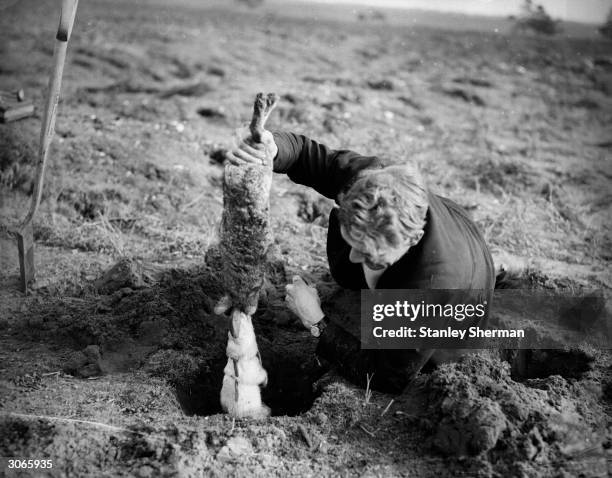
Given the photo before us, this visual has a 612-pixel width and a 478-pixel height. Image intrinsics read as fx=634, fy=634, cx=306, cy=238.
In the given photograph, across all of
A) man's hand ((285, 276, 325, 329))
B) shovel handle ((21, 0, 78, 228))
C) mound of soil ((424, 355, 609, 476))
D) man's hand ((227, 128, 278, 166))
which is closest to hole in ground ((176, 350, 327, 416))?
man's hand ((285, 276, 325, 329))

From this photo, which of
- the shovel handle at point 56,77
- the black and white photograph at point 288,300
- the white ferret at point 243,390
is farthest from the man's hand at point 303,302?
the shovel handle at point 56,77

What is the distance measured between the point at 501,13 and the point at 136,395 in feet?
33.4

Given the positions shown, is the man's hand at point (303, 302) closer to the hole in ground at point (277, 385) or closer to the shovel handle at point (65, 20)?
the hole in ground at point (277, 385)

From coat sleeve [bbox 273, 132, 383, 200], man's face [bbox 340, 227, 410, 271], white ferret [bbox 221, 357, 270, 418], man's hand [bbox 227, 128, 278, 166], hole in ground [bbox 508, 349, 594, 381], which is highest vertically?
man's hand [bbox 227, 128, 278, 166]

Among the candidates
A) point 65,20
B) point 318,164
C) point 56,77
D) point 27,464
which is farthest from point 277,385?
point 65,20

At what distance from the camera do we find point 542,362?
2998mm

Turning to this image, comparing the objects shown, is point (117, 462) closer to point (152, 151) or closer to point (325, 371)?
point (325, 371)

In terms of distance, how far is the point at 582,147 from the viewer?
6.61 meters

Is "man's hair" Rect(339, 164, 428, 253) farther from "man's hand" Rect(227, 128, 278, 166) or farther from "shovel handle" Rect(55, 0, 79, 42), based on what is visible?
"shovel handle" Rect(55, 0, 79, 42)

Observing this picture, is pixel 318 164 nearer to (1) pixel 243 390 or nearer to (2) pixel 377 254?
(2) pixel 377 254

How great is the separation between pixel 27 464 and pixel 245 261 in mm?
1040

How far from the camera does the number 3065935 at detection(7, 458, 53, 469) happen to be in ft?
7.10

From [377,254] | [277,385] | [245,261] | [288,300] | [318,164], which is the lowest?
[277,385]

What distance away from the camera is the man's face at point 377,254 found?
7.40 feet
